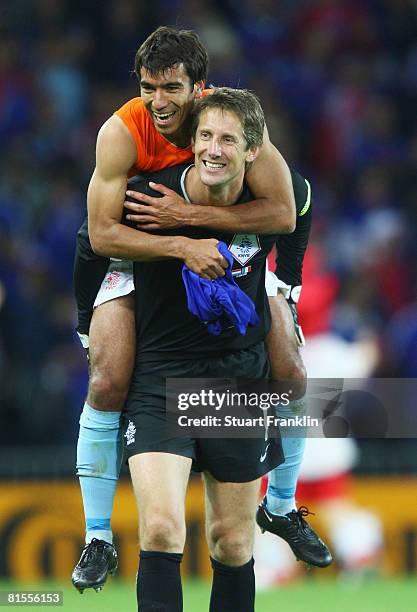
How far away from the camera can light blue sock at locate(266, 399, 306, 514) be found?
5852 millimetres

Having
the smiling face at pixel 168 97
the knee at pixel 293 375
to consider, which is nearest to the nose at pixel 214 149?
the smiling face at pixel 168 97

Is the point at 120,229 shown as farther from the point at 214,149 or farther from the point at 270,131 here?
the point at 270,131

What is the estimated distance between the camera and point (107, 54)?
37.1 feet

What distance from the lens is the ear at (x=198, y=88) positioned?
17.2 feet

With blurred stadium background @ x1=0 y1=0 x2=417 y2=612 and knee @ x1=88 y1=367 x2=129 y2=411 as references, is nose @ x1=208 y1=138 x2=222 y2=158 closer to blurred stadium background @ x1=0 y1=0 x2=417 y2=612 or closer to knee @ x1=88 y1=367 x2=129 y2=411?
knee @ x1=88 y1=367 x2=129 y2=411

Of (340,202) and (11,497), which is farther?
(340,202)

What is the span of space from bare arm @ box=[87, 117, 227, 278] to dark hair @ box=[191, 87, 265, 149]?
30 cm

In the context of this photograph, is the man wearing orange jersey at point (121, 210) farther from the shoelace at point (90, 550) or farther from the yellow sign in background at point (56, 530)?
the yellow sign in background at point (56, 530)

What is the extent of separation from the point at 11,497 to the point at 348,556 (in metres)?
2.18

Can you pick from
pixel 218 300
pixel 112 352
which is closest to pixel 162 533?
pixel 112 352

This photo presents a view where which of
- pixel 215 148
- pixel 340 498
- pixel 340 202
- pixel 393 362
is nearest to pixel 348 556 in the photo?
pixel 340 498

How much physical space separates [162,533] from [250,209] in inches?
49.7

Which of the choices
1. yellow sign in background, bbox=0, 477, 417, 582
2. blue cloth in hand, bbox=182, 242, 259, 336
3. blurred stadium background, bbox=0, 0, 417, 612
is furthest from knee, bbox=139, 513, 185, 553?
yellow sign in background, bbox=0, 477, 417, 582

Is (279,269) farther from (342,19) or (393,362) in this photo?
(342,19)
